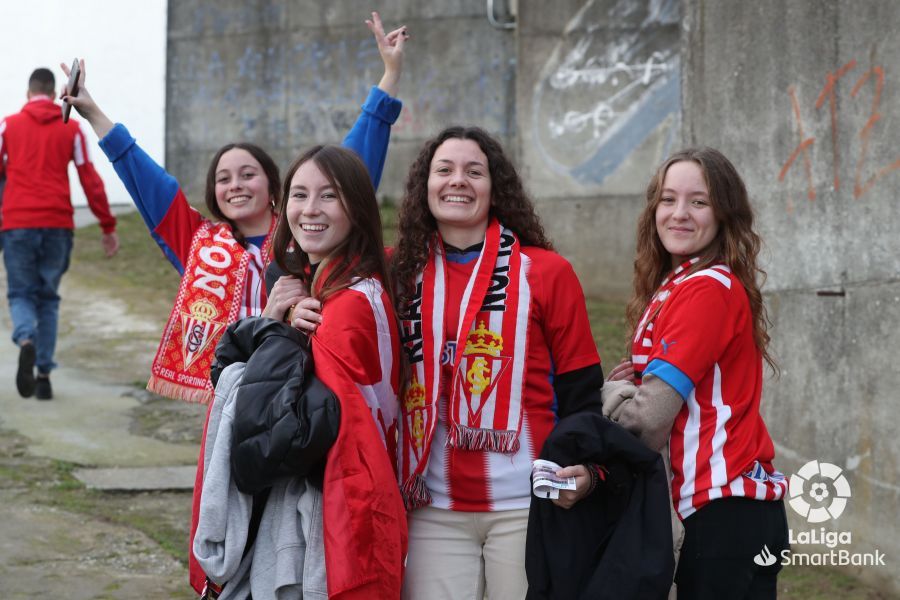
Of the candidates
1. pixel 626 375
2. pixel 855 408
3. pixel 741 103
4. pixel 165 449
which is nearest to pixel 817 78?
pixel 741 103

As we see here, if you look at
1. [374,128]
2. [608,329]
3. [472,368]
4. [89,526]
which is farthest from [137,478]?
[608,329]

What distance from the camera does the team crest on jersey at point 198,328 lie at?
156 inches

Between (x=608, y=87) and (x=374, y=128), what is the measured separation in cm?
681

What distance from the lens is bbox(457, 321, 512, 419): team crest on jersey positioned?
3.06 metres

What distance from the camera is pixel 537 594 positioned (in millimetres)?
2910

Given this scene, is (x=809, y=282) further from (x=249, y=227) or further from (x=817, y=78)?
(x=249, y=227)

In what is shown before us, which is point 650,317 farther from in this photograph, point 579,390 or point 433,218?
point 433,218

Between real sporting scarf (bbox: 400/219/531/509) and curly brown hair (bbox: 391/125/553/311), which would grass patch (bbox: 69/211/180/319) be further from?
real sporting scarf (bbox: 400/219/531/509)

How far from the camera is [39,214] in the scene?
7.72 meters

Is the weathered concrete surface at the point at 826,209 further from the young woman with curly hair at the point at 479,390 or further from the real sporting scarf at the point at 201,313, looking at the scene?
the real sporting scarf at the point at 201,313

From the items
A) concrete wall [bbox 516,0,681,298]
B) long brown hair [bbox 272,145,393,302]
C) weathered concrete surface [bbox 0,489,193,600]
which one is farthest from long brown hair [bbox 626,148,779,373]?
concrete wall [bbox 516,0,681,298]

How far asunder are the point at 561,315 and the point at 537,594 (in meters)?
0.73

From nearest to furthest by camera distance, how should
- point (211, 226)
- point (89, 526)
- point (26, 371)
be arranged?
1. point (211, 226)
2. point (89, 526)
3. point (26, 371)

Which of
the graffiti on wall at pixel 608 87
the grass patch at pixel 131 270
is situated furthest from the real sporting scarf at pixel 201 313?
the graffiti on wall at pixel 608 87
